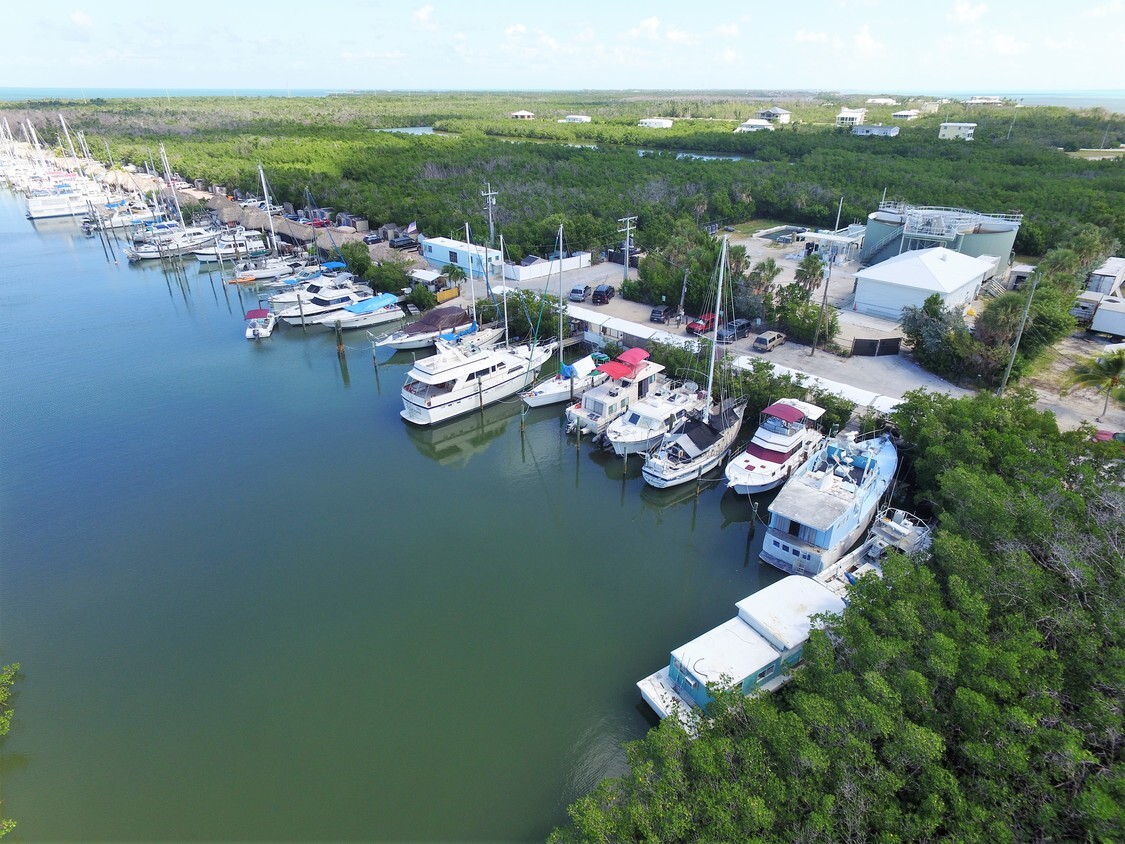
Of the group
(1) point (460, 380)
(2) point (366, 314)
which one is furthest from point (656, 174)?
(1) point (460, 380)

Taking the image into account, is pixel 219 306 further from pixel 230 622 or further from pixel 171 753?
pixel 171 753

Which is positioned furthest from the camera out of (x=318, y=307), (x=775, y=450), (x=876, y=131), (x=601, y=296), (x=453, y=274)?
(x=876, y=131)

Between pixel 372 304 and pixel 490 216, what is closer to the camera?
pixel 372 304

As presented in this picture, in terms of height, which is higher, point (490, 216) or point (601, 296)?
point (490, 216)

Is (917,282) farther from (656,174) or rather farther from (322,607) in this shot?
(656,174)

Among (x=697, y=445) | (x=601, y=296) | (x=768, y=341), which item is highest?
(x=601, y=296)

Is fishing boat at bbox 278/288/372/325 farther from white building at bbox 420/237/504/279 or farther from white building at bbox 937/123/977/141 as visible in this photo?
white building at bbox 937/123/977/141

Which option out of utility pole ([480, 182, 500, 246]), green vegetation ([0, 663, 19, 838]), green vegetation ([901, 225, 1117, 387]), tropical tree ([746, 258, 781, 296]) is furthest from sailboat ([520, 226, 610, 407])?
green vegetation ([0, 663, 19, 838])

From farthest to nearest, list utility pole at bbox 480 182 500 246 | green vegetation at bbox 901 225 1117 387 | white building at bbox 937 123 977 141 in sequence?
white building at bbox 937 123 977 141, utility pole at bbox 480 182 500 246, green vegetation at bbox 901 225 1117 387
